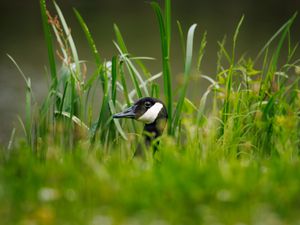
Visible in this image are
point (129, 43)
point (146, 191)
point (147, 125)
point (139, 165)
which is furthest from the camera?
point (129, 43)

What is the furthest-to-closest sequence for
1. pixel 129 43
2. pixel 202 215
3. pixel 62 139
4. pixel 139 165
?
pixel 129 43 < pixel 62 139 < pixel 139 165 < pixel 202 215

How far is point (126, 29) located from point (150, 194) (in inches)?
338

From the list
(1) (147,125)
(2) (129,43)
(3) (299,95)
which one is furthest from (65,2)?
(3) (299,95)

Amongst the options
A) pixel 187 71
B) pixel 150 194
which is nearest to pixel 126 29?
pixel 187 71

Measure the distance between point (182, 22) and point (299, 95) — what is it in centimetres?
724

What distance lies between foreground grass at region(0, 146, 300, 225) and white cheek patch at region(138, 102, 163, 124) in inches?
58.4

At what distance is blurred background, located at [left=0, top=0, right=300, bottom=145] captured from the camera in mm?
8992

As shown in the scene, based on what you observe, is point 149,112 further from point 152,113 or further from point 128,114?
point 128,114

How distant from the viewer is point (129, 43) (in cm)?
1067

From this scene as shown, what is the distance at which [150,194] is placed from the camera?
299cm

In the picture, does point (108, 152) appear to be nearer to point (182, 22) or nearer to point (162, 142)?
point (162, 142)

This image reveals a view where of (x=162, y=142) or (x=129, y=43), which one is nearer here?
(x=162, y=142)

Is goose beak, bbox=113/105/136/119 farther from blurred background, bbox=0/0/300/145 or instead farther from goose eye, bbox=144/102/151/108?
blurred background, bbox=0/0/300/145

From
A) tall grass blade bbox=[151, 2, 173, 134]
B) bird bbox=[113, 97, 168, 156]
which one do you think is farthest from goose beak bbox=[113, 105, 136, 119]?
tall grass blade bbox=[151, 2, 173, 134]
